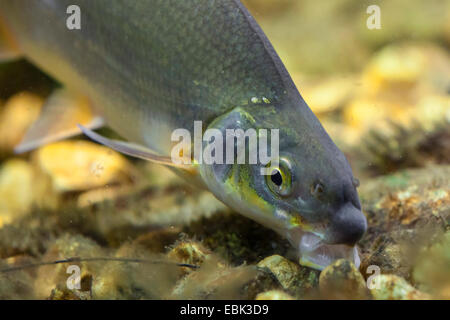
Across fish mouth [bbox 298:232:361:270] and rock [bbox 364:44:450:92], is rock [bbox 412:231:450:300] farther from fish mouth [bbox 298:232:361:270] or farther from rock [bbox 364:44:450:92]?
rock [bbox 364:44:450:92]

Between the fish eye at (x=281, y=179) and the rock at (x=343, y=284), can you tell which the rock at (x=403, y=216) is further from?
the fish eye at (x=281, y=179)

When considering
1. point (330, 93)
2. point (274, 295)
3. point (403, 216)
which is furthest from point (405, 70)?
point (274, 295)

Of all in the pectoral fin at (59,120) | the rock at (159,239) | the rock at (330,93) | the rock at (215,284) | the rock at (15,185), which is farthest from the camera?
the rock at (330,93)

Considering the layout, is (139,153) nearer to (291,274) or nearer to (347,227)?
(291,274)

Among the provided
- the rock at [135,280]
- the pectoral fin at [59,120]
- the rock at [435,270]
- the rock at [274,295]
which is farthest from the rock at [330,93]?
the rock at [274,295]
